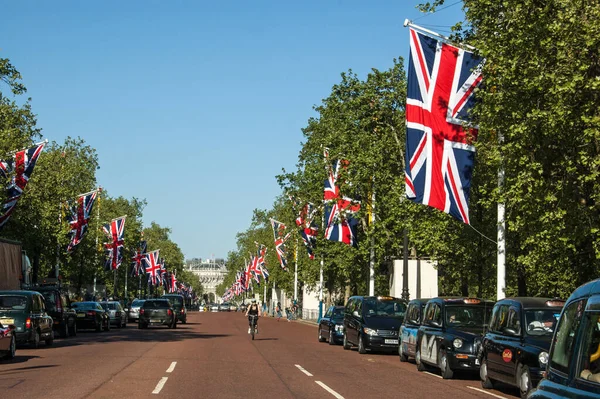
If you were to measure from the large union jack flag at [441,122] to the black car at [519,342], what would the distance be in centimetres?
579

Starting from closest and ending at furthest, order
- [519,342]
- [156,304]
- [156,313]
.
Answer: [519,342], [156,313], [156,304]

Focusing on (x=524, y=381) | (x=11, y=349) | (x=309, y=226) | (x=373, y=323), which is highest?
(x=309, y=226)

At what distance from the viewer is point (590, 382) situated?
6078mm

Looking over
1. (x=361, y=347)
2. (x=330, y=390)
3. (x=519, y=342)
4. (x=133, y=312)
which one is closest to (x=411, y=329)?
(x=361, y=347)

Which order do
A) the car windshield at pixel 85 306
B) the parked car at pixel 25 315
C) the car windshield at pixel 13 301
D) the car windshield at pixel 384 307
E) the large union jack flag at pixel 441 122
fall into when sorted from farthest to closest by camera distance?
the car windshield at pixel 85 306, the car windshield at pixel 384 307, the car windshield at pixel 13 301, the parked car at pixel 25 315, the large union jack flag at pixel 441 122

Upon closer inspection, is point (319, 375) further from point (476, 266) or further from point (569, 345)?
point (476, 266)

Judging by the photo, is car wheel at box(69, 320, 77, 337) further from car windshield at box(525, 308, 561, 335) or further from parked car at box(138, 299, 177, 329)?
car windshield at box(525, 308, 561, 335)

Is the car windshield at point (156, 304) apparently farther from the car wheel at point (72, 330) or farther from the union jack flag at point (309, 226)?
the car wheel at point (72, 330)

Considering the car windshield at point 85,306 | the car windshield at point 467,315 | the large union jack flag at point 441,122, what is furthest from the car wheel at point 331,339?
the car windshield at point 467,315

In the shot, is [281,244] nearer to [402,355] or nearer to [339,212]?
[339,212]

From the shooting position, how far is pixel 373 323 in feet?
96.2

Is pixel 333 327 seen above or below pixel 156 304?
below

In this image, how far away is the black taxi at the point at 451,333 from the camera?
19922 millimetres

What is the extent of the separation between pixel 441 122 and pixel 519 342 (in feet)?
27.7
